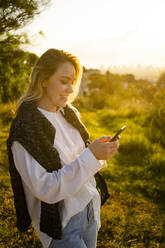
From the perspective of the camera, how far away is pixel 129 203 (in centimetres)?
412

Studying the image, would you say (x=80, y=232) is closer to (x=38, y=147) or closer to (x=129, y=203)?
(x=38, y=147)

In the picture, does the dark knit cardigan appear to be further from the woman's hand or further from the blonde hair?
the woman's hand

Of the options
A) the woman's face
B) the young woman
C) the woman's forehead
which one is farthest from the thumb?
the woman's forehead

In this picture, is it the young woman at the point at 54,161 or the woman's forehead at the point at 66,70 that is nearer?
the young woman at the point at 54,161

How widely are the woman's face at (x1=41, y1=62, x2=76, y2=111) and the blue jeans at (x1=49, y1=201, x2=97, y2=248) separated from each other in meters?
0.76

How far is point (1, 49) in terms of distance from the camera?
6.89 meters

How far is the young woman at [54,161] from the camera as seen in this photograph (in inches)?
50.5

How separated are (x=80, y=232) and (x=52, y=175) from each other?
48cm

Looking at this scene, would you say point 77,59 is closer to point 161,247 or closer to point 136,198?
point 161,247

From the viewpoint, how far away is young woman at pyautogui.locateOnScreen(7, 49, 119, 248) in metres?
1.28

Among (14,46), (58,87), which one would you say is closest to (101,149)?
(58,87)

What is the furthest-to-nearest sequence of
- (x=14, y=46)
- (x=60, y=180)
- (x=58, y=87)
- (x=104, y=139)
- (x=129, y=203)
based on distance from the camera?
(x=14, y=46) < (x=129, y=203) < (x=58, y=87) < (x=104, y=139) < (x=60, y=180)

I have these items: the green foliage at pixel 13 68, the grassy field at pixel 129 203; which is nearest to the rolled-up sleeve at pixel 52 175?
the grassy field at pixel 129 203

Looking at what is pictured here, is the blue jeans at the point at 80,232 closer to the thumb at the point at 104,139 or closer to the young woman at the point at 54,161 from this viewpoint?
the young woman at the point at 54,161
